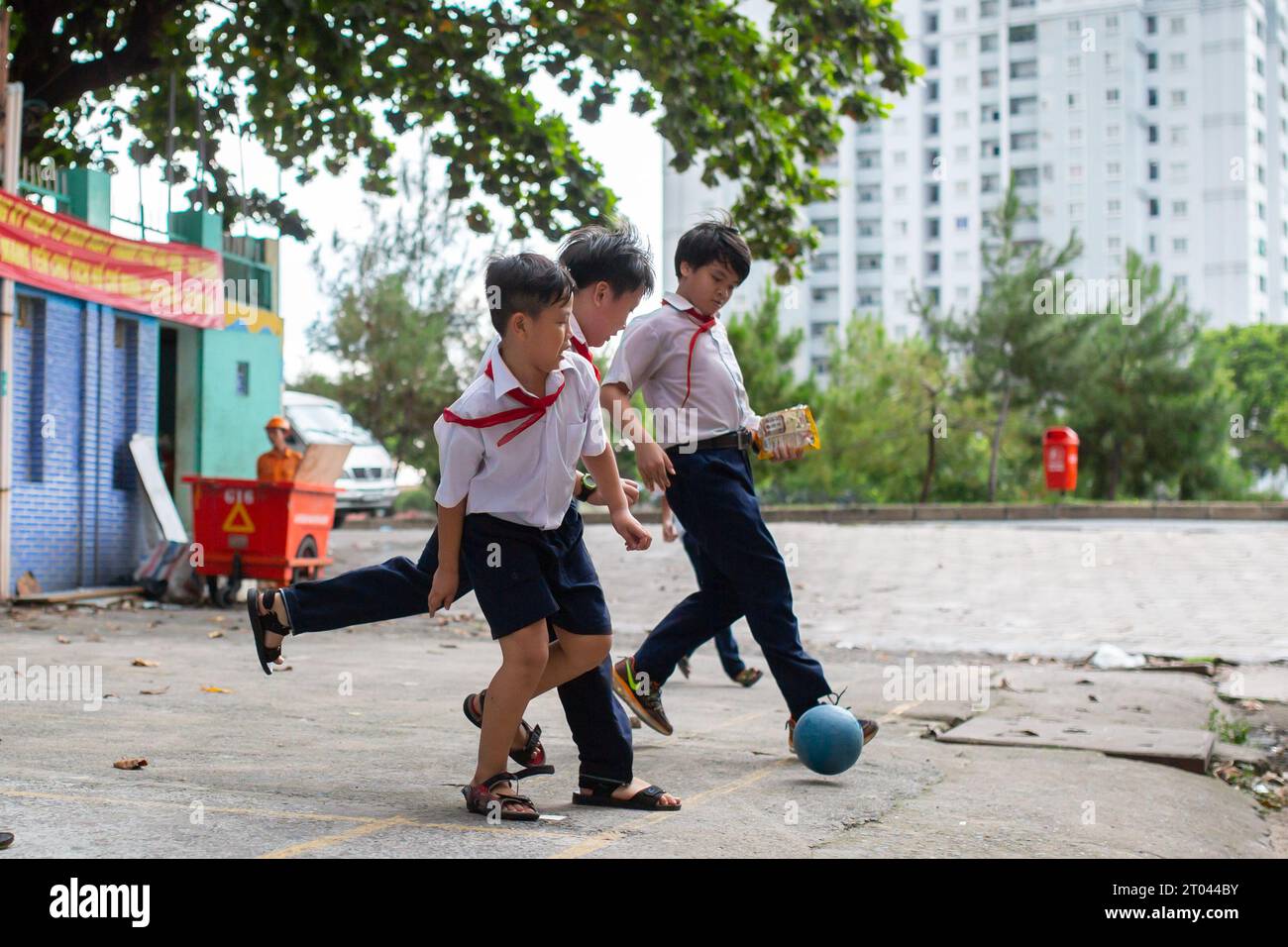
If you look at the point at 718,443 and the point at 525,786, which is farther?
the point at 718,443

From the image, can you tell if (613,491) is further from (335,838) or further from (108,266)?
(108,266)

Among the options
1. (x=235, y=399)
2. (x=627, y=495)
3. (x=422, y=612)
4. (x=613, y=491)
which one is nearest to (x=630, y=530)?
(x=613, y=491)

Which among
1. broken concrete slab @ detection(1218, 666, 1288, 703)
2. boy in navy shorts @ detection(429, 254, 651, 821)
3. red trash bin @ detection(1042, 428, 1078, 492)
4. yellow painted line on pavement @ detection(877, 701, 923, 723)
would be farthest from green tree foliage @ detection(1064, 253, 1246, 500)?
boy in navy shorts @ detection(429, 254, 651, 821)

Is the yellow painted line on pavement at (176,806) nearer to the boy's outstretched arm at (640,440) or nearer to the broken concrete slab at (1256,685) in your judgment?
the boy's outstretched arm at (640,440)

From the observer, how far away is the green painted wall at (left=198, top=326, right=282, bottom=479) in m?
13.6

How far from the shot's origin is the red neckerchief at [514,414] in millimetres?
3424

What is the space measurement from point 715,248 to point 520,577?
5.68 feet

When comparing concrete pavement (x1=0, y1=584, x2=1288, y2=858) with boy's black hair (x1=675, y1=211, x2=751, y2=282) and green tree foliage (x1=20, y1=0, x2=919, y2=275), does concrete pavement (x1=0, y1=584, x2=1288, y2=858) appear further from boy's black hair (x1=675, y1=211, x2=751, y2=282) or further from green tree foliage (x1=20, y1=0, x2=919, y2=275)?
green tree foliage (x1=20, y1=0, x2=919, y2=275)

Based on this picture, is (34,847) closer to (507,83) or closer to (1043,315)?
(507,83)

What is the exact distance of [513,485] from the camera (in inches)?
137

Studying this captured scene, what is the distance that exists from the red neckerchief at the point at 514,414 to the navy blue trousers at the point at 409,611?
1.44 ft

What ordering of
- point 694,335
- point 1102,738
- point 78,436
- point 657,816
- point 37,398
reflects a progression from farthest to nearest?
point 78,436
point 37,398
point 1102,738
point 694,335
point 657,816

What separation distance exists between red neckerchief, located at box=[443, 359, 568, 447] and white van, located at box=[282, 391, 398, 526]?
19.4 metres
